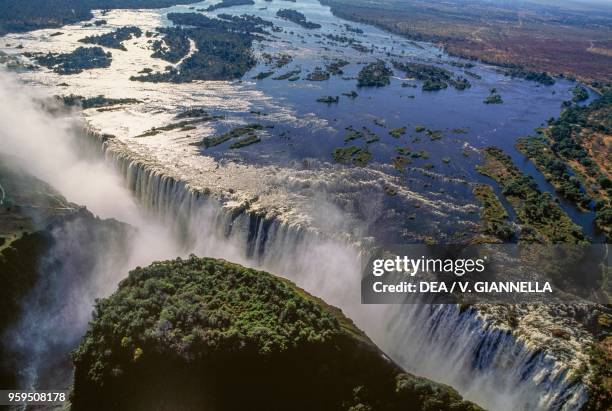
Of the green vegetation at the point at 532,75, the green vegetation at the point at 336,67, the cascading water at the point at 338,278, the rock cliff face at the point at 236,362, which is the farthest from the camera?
the green vegetation at the point at 532,75

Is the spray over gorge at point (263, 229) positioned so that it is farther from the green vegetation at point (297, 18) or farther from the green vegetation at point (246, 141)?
the green vegetation at point (297, 18)

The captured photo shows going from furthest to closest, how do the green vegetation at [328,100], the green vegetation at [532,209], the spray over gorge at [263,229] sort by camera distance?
the green vegetation at [328,100], the green vegetation at [532,209], the spray over gorge at [263,229]

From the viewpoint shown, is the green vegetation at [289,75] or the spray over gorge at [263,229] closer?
the spray over gorge at [263,229]

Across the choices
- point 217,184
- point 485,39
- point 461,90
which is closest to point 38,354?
point 217,184

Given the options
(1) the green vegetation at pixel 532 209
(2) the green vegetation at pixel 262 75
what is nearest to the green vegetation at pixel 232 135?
(2) the green vegetation at pixel 262 75

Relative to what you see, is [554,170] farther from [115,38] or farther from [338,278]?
[115,38]

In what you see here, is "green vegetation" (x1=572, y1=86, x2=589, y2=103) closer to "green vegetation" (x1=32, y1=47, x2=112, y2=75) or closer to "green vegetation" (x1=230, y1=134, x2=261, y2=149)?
"green vegetation" (x1=230, y1=134, x2=261, y2=149)

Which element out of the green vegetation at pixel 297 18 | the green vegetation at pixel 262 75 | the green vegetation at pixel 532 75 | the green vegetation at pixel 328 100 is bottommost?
the green vegetation at pixel 328 100

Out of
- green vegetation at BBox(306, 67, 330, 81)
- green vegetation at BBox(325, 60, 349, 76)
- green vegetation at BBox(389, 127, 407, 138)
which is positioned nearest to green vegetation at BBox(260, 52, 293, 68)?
green vegetation at BBox(306, 67, 330, 81)
